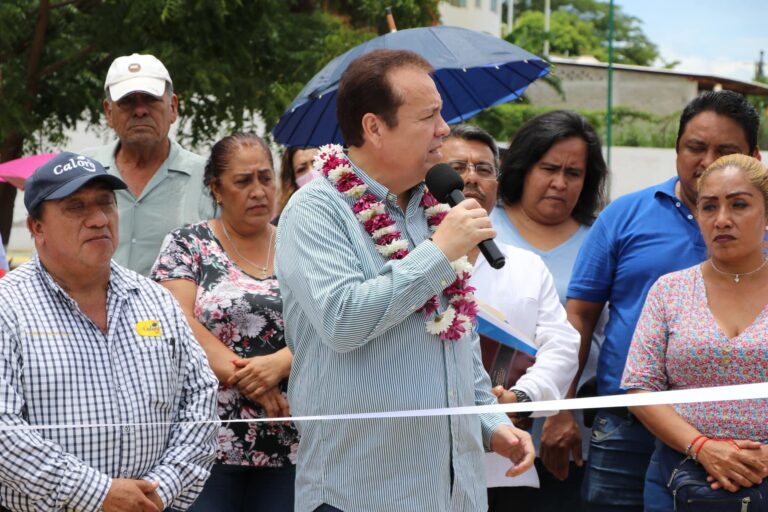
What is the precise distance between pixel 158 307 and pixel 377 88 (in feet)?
3.95

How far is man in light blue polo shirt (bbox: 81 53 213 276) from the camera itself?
5508mm

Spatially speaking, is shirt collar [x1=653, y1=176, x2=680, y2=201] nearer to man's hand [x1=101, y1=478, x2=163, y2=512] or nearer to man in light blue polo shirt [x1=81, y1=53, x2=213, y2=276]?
man in light blue polo shirt [x1=81, y1=53, x2=213, y2=276]

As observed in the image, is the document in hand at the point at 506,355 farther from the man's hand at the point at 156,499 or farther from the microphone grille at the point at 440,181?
the man's hand at the point at 156,499

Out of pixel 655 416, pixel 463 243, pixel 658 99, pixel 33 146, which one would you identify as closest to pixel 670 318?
pixel 655 416

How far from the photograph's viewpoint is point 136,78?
5.61 metres

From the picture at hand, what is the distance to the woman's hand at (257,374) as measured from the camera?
15.1 ft

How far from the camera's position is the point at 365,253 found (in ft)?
11.4

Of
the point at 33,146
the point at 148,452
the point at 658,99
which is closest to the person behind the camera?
the point at 148,452

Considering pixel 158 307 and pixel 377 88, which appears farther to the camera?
pixel 158 307

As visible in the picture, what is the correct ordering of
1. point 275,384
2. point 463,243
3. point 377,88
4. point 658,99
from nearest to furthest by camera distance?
point 463,243
point 377,88
point 275,384
point 658,99

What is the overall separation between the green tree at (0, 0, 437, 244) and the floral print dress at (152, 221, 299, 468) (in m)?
5.93

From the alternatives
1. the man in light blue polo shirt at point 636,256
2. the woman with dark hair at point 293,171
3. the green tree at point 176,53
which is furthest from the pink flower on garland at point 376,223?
the green tree at point 176,53

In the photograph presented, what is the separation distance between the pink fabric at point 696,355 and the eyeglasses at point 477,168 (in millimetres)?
1041

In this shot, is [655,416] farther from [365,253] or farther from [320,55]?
[320,55]
